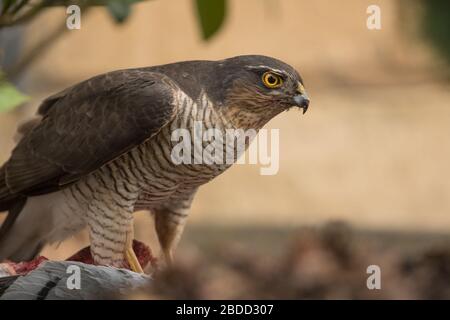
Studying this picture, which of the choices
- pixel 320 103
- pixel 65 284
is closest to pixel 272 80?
pixel 65 284

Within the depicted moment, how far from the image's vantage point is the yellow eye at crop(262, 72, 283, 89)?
132 inches

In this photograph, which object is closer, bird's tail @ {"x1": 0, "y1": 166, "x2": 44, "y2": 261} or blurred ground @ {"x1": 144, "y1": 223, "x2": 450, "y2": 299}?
blurred ground @ {"x1": 144, "y1": 223, "x2": 450, "y2": 299}

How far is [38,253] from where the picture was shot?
3971 millimetres

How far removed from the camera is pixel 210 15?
356 cm

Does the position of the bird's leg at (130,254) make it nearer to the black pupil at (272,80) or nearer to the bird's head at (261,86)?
the bird's head at (261,86)

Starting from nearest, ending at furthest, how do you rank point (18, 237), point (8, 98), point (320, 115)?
point (8, 98)
point (18, 237)
point (320, 115)

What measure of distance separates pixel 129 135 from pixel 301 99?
63cm

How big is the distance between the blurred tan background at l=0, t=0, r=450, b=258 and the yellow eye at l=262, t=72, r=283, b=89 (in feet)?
12.7

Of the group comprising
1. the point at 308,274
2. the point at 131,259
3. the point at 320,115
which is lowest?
the point at 131,259

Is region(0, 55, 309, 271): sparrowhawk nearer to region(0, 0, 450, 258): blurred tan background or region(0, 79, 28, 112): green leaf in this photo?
region(0, 79, 28, 112): green leaf

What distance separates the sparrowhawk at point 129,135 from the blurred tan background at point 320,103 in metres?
3.39

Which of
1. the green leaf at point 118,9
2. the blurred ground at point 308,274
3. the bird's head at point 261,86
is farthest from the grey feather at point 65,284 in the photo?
the green leaf at point 118,9

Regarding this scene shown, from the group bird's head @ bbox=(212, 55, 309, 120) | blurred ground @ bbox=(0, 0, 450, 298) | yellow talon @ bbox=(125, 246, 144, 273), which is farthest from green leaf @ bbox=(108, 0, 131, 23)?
blurred ground @ bbox=(0, 0, 450, 298)

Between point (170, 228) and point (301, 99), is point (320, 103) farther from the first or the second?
point (301, 99)
